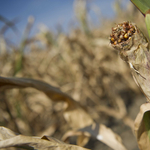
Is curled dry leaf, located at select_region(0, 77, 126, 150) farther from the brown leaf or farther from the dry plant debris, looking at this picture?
the dry plant debris

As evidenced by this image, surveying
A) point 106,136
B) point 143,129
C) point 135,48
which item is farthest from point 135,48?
point 106,136

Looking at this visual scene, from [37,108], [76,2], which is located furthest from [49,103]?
[76,2]

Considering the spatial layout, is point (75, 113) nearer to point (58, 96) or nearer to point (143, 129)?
point (58, 96)

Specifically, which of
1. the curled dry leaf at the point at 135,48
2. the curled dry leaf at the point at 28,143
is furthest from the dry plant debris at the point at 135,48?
the curled dry leaf at the point at 28,143

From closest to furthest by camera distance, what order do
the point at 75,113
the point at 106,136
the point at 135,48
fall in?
the point at 135,48, the point at 106,136, the point at 75,113

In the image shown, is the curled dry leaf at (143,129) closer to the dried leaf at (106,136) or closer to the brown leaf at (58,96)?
the dried leaf at (106,136)

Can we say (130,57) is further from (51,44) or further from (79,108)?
(51,44)

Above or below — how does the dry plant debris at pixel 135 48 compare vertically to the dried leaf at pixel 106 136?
above
